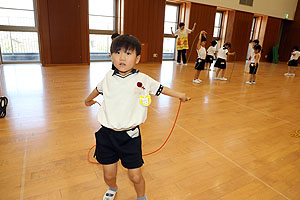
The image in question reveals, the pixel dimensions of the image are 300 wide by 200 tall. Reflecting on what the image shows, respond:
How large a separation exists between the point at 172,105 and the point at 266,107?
5.40ft

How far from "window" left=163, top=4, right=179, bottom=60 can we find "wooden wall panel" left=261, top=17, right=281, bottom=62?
5435 mm

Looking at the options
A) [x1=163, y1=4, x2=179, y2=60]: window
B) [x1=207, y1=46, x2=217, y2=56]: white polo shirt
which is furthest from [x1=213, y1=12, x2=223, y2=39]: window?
[x1=207, y1=46, x2=217, y2=56]: white polo shirt

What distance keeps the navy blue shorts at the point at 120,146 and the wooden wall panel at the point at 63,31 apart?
6.41 meters

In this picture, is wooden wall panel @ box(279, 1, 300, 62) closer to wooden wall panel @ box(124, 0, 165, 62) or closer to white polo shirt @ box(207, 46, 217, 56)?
white polo shirt @ box(207, 46, 217, 56)

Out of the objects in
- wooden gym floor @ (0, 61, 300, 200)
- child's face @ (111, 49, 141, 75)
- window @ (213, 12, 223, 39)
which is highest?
Answer: window @ (213, 12, 223, 39)

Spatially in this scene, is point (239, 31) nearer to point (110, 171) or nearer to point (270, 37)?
point (270, 37)

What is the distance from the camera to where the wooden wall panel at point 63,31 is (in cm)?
649

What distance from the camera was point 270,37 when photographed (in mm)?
11875

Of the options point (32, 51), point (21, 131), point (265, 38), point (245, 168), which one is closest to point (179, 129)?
point (245, 168)

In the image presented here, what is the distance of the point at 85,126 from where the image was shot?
2.62 meters

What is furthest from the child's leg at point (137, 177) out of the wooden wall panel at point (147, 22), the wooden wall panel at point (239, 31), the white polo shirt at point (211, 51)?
the wooden wall panel at point (239, 31)

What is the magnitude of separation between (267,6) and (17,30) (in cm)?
1119

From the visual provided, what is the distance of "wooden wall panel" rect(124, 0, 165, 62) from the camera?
25.6ft

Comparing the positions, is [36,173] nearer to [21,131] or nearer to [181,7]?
[21,131]
